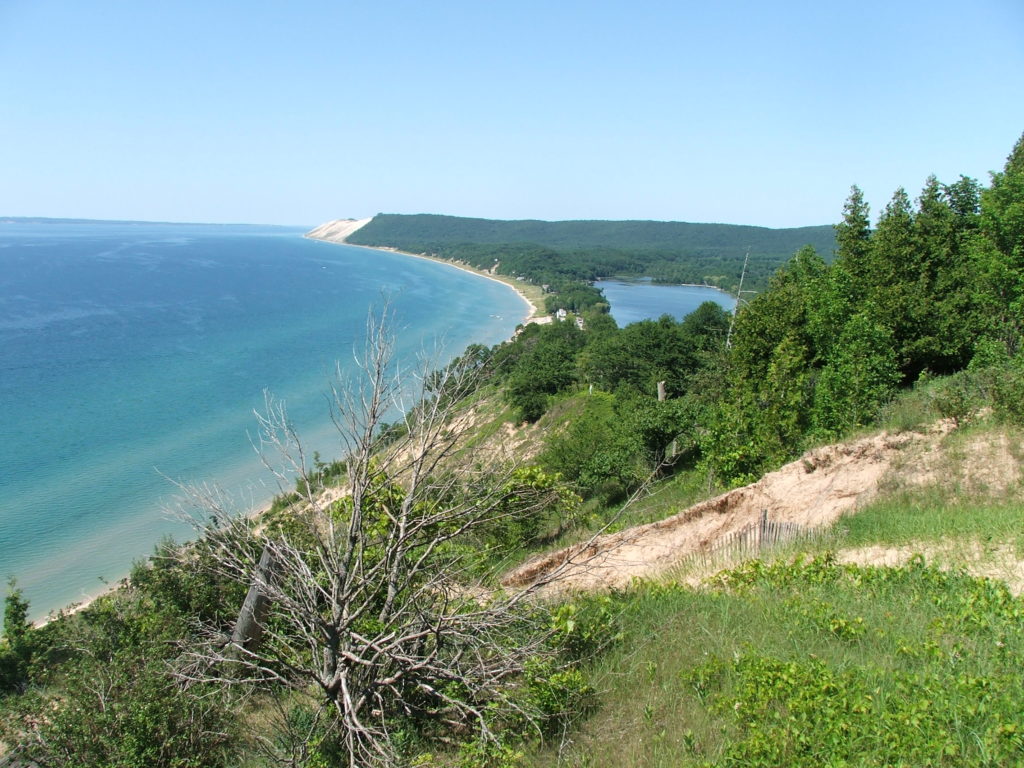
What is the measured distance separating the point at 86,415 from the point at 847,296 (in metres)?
44.6

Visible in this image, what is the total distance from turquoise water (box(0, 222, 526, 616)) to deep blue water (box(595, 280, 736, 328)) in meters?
17.3

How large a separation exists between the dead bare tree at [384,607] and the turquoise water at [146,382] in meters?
1.02

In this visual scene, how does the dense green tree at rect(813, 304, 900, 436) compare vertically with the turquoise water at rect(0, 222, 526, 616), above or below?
above

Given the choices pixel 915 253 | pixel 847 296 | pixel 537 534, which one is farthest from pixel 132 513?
pixel 915 253

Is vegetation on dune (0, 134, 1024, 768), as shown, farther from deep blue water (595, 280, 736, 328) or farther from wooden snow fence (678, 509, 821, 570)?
deep blue water (595, 280, 736, 328)

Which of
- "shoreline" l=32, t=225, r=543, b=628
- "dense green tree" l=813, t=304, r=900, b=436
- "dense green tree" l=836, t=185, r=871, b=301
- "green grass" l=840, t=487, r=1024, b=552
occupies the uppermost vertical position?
"dense green tree" l=836, t=185, r=871, b=301

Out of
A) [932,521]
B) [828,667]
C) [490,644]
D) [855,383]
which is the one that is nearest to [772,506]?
[932,521]

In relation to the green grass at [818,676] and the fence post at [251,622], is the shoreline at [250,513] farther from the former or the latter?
the green grass at [818,676]

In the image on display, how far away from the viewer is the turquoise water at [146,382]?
27.5m

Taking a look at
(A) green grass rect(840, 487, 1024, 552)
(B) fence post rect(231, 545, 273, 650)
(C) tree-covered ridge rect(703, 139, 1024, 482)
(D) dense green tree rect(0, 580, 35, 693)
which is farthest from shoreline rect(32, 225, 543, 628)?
(C) tree-covered ridge rect(703, 139, 1024, 482)

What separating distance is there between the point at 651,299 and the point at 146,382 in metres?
86.0

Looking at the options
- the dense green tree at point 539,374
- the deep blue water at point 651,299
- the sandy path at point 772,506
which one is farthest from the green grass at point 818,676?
the deep blue water at point 651,299

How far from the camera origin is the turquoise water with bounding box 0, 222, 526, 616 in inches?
1081

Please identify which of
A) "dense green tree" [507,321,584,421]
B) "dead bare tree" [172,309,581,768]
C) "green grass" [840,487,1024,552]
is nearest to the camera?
"dead bare tree" [172,309,581,768]
